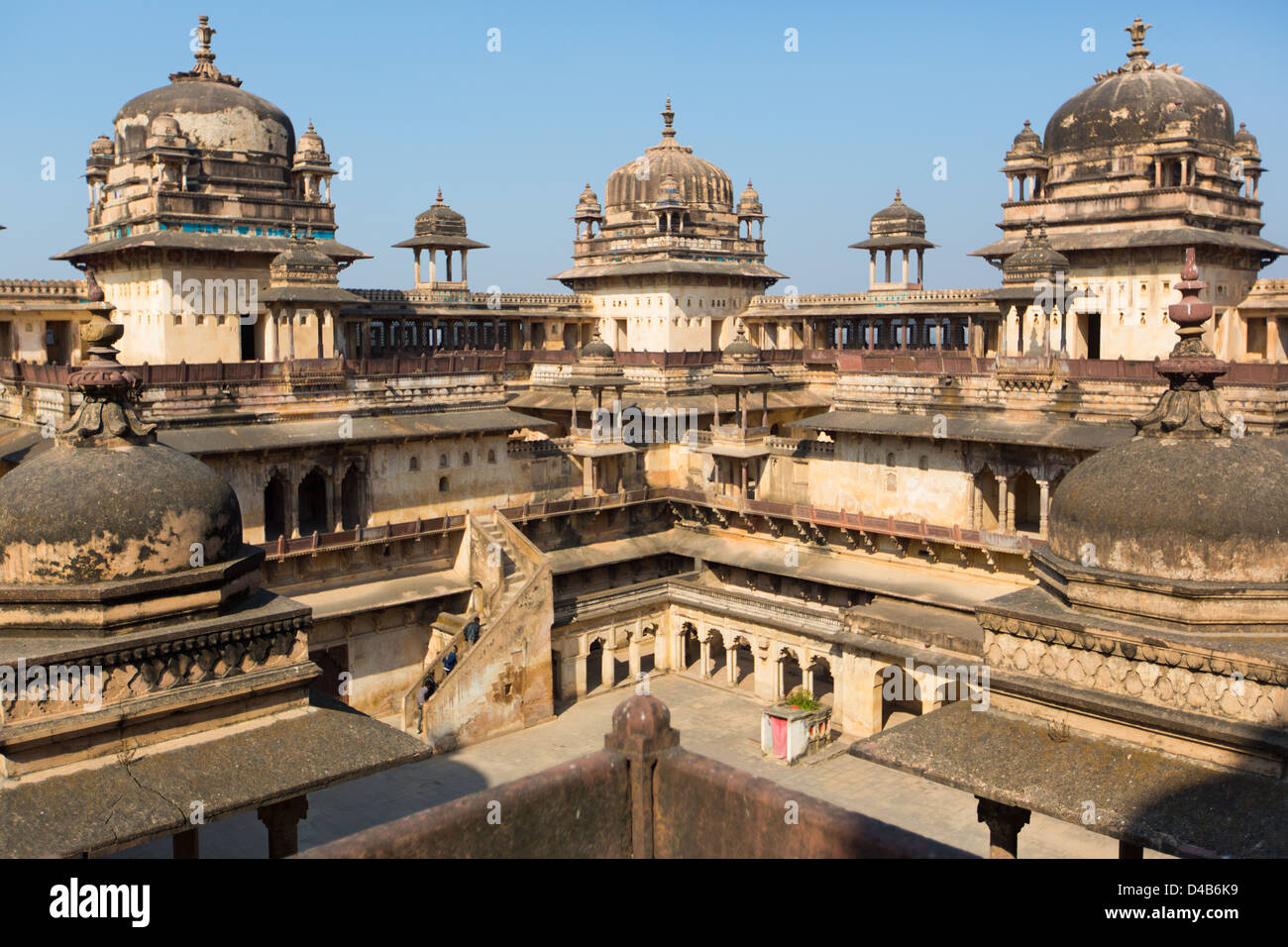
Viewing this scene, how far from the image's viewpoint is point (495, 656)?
30859 mm

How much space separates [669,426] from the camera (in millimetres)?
40688

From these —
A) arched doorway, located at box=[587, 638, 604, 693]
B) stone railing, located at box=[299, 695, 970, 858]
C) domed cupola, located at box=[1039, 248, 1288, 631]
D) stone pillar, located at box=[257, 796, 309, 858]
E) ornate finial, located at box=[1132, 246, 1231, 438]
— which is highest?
ornate finial, located at box=[1132, 246, 1231, 438]

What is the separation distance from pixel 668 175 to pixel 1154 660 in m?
48.4

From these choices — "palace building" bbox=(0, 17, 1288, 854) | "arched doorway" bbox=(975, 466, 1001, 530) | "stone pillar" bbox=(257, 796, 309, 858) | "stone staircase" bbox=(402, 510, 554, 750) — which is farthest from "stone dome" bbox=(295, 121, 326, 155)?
"stone pillar" bbox=(257, 796, 309, 858)

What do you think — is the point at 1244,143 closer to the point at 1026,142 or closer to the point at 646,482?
the point at 1026,142

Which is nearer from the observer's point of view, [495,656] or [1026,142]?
[495,656]

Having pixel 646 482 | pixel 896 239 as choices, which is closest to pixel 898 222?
pixel 896 239

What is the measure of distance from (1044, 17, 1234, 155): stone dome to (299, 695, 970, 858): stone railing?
39.7 m

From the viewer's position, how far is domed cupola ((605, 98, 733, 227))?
56.5 m

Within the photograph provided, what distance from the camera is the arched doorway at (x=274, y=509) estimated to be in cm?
3227

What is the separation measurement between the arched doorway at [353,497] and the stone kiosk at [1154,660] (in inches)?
976

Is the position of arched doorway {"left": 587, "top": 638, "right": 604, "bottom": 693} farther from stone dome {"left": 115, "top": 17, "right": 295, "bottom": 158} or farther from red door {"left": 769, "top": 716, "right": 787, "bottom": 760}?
stone dome {"left": 115, "top": 17, "right": 295, "bottom": 158}
